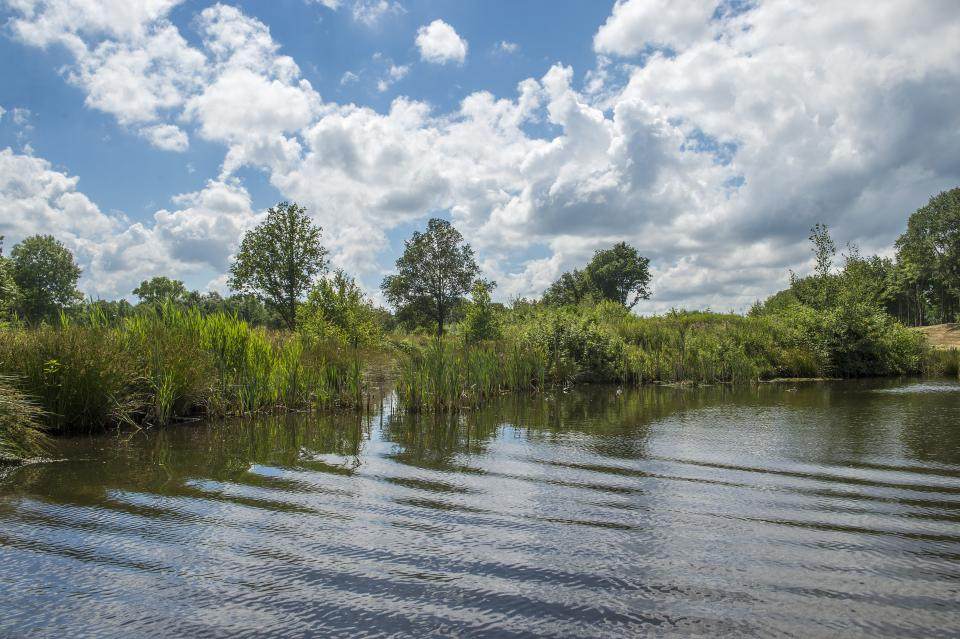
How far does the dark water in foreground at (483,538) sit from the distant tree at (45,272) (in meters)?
71.7

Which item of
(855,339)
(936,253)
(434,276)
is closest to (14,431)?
(855,339)

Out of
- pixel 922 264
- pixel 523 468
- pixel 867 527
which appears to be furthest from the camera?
pixel 922 264

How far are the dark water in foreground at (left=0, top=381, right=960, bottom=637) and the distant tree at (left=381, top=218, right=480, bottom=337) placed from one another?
3858cm

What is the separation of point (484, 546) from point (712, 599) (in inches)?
62.9

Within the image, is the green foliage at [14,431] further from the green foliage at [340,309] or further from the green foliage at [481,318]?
the green foliage at [481,318]

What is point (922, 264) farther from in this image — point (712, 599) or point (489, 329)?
point (712, 599)

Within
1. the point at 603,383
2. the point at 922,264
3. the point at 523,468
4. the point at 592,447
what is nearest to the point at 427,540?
the point at 523,468

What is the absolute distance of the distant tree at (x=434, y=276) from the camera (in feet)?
155

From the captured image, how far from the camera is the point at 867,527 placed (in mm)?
4641

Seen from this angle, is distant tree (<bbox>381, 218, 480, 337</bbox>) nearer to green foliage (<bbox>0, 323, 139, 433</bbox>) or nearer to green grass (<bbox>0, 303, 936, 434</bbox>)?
green grass (<bbox>0, 303, 936, 434</bbox>)

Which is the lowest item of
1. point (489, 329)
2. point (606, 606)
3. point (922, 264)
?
point (606, 606)

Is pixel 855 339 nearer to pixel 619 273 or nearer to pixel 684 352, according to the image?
pixel 684 352

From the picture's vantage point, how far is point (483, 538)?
4.41 m

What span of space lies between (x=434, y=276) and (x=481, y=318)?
64.4ft
